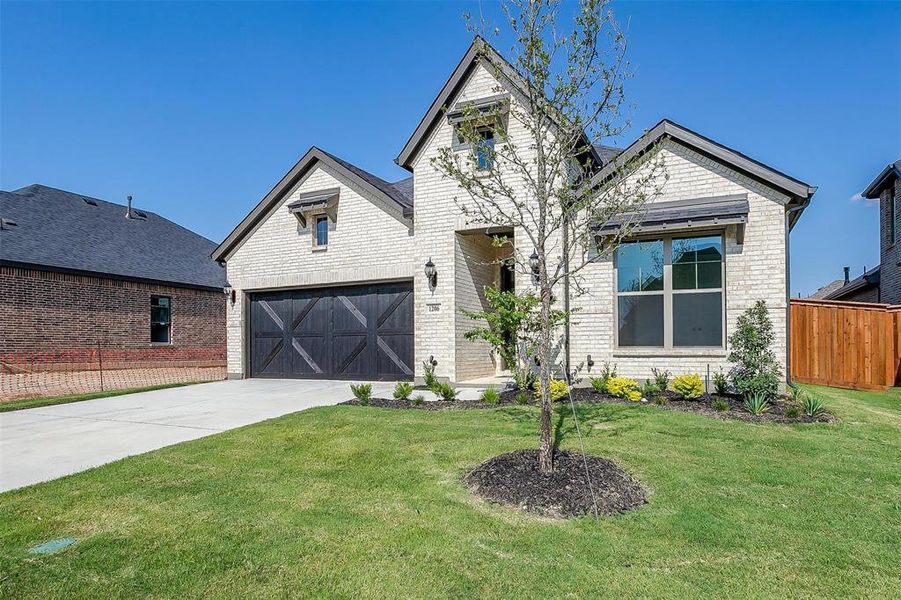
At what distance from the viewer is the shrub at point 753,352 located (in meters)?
8.01

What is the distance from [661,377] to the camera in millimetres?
8828

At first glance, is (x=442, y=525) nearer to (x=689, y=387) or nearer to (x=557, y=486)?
(x=557, y=486)

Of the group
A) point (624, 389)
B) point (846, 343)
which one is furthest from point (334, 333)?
point (846, 343)

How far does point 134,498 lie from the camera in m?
4.37

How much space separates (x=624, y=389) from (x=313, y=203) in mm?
8767

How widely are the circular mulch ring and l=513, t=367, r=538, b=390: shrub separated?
3823mm

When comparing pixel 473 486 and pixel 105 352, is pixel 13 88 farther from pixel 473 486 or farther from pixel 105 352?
pixel 473 486

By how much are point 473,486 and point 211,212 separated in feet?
68.6

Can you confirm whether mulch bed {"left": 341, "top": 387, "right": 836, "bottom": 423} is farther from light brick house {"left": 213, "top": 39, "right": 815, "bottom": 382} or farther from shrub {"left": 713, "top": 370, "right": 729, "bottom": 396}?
light brick house {"left": 213, "top": 39, "right": 815, "bottom": 382}

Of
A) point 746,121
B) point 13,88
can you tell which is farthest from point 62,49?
point 746,121

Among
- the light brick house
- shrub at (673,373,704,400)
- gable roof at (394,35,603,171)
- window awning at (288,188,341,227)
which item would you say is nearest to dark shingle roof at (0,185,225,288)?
the light brick house

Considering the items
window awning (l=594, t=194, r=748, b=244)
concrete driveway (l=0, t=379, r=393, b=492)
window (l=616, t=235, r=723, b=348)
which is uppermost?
window awning (l=594, t=194, r=748, b=244)

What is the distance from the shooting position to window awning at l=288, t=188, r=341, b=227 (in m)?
12.6

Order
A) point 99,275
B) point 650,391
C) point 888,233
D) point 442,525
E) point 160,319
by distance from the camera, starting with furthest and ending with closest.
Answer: point 160,319 < point 99,275 < point 888,233 < point 650,391 < point 442,525
